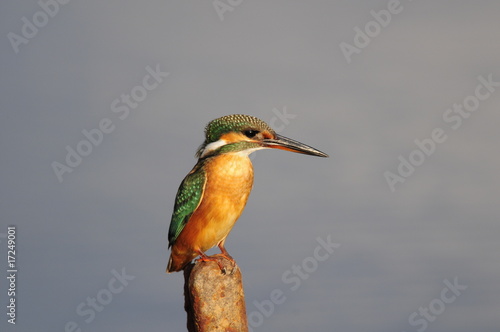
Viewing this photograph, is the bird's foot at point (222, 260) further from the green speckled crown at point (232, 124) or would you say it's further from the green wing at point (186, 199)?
the green speckled crown at point (232, 124)

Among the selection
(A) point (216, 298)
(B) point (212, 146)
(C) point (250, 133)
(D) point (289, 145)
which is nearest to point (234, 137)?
(C) point (250, 133)

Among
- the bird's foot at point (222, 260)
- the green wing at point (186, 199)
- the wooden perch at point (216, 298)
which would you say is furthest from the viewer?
the green wing at point (186, 199)

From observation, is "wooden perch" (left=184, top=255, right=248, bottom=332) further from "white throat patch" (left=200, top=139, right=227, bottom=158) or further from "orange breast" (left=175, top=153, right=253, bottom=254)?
"white throat patch" (left=200, top=139, right=227, bottom=158)

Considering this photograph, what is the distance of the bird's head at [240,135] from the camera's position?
434 inches

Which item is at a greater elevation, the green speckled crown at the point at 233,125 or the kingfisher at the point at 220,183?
the green speckled crown at the point at 233,125

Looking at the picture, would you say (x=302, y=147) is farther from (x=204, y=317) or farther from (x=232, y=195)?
(x=204, y=317)

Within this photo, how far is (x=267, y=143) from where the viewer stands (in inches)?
437

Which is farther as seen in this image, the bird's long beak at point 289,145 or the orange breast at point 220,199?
the bird's long beak at point 289,145

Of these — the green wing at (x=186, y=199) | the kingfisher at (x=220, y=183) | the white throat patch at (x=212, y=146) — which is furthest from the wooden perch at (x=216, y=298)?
the white throat patch at (x=212, y=146)

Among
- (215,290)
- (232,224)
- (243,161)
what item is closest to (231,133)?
(243,161)

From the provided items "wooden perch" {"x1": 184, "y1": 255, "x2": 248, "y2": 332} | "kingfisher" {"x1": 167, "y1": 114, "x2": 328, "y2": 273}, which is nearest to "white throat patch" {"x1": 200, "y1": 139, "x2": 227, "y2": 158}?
"kingfisher" {"x1": 167, "y1": 114, "x2": 328, "y2": 273}

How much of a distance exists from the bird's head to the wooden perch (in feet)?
4.51

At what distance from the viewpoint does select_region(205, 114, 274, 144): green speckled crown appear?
36.2ft

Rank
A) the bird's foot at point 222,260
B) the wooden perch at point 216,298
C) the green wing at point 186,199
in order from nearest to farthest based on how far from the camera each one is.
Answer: the wooden perch at point 216,298, the bird's foot at point 222,260, the green wing at point 186,199
